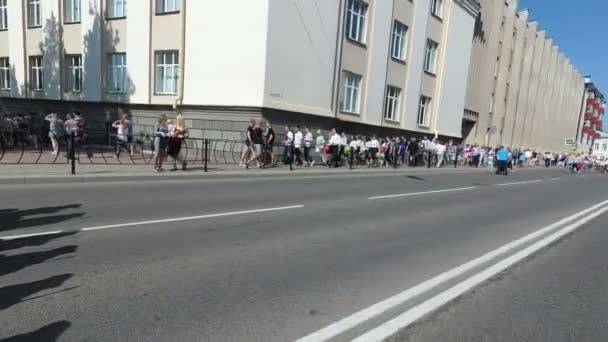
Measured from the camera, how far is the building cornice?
29.4 meters

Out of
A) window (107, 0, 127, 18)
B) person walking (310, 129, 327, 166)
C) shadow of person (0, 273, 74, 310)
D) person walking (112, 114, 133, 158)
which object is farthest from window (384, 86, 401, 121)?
shadow of person (0, 273, 74, 310)

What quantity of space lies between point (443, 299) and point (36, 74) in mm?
26784

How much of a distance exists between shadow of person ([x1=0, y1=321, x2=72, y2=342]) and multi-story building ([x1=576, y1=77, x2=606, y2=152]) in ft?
293

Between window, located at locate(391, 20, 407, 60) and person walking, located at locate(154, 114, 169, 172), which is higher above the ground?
window, located at locate(391, 20, 407, 60)

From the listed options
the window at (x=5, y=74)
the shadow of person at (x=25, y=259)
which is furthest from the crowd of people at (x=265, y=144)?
the shadow of person at (x=25, y=259)

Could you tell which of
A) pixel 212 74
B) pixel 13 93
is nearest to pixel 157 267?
pixel 212 74

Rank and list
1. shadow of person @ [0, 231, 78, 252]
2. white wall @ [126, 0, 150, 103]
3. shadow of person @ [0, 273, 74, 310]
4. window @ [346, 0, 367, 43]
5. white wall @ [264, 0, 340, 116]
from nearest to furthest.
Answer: shadow of person @ [0, 273, 74, 310] < shadow of person @ [0, 231, 78, 252] < white wall @ [264, 0, 340, 116] < white wall @ [126, 0, 150, 103] < window @ [346, 0, 367, 43]

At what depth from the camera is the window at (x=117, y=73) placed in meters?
19.9

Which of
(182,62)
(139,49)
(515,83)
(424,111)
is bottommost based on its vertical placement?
(424,111)

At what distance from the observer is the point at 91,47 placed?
20.4 m

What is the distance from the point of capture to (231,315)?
3.28 m

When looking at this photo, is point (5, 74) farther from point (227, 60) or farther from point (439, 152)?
point (439, 152)

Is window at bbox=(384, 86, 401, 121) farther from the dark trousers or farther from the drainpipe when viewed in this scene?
the drainpipe

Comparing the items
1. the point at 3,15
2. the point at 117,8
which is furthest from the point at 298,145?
the point at 3,15
